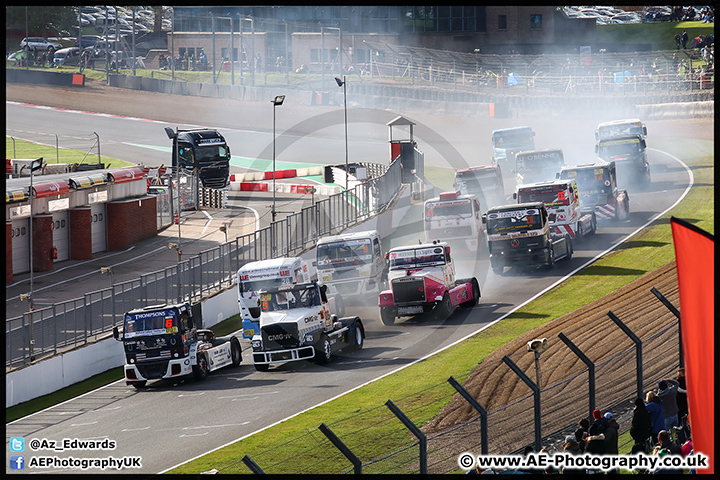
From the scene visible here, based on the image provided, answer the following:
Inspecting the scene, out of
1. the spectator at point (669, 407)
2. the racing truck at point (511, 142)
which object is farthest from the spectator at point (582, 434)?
the racing truck at point (511, 142)

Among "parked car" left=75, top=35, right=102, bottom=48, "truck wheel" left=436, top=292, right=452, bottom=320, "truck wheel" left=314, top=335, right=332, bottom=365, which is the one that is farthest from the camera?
"parked car" left=75, top=35, right=102, bottom=48

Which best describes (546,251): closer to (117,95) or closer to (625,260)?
(625,260)

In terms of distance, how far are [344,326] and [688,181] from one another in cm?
2792

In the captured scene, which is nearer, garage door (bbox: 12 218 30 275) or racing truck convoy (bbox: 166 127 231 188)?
garage door (bbox: 12 218 30 275)

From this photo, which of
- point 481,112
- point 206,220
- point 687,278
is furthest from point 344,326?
point 481,112

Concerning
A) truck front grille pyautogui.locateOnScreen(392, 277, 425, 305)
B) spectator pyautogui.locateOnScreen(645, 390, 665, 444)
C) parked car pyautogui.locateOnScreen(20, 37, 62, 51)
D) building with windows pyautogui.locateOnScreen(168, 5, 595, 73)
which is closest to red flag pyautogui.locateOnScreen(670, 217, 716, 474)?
spectator pyautogui.locateOnScreen(645, 390, 665, 444)

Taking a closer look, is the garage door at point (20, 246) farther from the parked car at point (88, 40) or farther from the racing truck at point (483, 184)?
the parked car at point (88, 40)

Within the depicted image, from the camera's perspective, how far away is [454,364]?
23.2m

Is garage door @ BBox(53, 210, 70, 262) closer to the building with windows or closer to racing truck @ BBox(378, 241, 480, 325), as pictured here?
racing truck @ BBox(378, 241, 480, 325)

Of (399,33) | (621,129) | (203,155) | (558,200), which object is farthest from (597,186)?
(399,33)

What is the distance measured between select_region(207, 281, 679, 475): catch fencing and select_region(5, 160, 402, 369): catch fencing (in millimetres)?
10399

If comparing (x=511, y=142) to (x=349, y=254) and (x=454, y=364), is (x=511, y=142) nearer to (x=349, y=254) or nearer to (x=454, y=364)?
(x=349, y=254)

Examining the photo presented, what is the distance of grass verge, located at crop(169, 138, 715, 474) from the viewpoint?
57.8 ft

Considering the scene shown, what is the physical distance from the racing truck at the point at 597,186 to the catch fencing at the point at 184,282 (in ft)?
31.7
